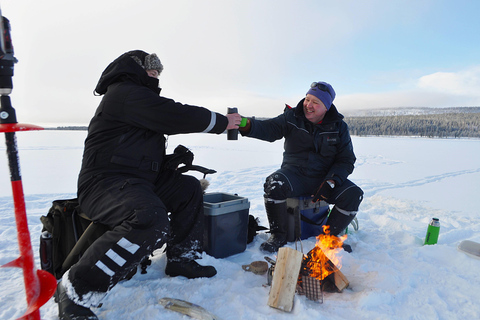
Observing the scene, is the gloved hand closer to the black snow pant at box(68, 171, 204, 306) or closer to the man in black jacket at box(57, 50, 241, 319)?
the man in black jacket at box(57, 50, 241, 319)

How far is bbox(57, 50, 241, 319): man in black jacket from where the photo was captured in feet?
5.57

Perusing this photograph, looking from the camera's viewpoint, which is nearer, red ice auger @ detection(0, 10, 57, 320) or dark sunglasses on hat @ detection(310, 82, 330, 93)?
red ice auger @ detection(0, 10, 57, 320)

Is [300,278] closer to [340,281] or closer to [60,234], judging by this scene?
[340,281]

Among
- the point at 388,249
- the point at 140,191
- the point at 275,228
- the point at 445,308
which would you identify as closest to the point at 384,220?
the point at 388,249

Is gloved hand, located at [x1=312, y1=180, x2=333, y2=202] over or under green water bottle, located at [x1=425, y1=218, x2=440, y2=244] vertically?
over

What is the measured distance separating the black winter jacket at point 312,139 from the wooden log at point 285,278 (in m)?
1.49

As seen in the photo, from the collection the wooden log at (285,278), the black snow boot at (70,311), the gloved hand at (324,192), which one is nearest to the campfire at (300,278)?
the wooden log at (285,278)

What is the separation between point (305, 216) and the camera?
3311mm

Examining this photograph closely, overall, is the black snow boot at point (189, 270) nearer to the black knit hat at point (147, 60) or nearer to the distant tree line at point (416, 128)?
the black knit hat at point (147, 60)

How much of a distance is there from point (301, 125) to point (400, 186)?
4651 mm

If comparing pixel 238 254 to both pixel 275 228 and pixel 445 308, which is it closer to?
pixel 275 228

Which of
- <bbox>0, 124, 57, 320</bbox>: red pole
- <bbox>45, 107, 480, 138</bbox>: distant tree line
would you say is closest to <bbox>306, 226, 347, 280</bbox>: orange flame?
<bbox>0, 124, 57, 320</bbox>: red pole

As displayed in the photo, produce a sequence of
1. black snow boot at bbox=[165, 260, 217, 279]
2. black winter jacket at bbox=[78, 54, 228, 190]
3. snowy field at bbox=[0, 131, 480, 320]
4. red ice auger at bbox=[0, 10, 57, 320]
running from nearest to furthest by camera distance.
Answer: red ice auger at bbox=[0, 10, 57, 320], snowy field at bbox=[0, 131, 480, 320], black winter jacket at bbox=[78, 54, 228, 190], black snow boot at bbox=[165, 260, 217, 279]

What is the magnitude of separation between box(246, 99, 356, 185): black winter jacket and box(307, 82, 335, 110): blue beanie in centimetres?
13
